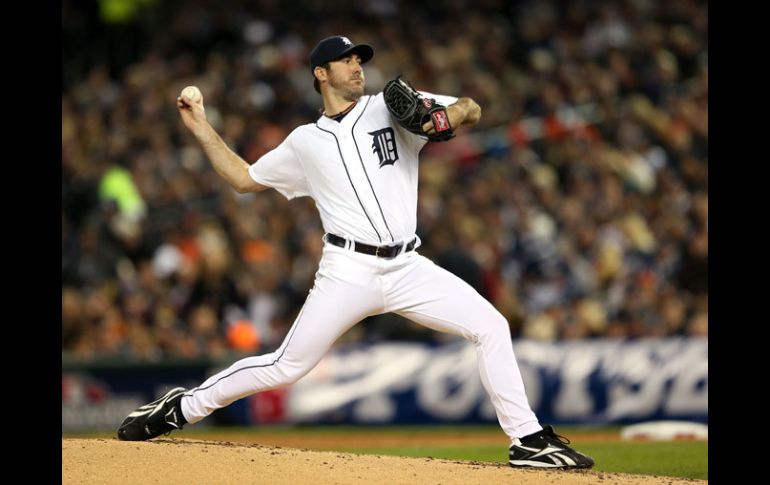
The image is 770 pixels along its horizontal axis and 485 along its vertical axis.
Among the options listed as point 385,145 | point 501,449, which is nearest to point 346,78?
point 385,145

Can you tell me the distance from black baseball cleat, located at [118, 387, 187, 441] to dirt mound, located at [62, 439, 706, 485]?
137 mm

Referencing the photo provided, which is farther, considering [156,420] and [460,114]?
[156,420]

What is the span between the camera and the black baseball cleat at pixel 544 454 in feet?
20.4

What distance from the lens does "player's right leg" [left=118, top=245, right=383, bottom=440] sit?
6180 millimetres

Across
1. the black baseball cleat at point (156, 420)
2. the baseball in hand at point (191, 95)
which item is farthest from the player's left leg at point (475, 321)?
the baseball in hand at point (191, 95)

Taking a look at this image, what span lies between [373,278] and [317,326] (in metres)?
0.39

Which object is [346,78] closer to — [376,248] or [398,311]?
[376,248]

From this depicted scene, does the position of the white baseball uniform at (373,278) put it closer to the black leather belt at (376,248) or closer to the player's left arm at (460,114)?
the black leather belt at (376,248)

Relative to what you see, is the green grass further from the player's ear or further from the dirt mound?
the player's ear

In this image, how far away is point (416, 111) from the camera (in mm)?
6059
